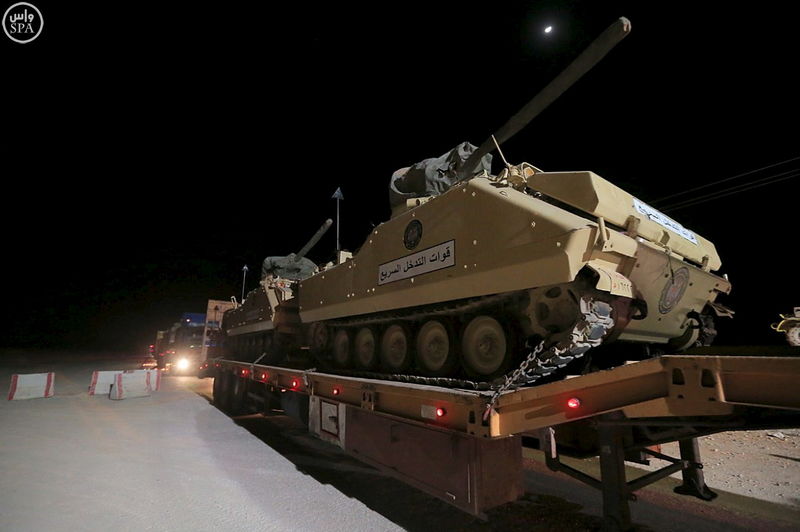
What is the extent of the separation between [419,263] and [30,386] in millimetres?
12571

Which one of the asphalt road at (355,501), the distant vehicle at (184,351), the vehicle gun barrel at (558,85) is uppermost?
the vehicle gun barrel at (558,85)

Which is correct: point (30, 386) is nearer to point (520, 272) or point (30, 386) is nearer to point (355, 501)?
point (355, 501)

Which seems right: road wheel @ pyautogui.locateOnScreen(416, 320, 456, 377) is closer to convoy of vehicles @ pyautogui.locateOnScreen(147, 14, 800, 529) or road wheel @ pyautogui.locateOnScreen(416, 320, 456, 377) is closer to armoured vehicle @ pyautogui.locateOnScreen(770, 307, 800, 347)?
convoy of vehicles @ pyautogui.locateOnScreen(147, 14, 800, 529)

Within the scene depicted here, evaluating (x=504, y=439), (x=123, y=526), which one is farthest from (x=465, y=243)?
(x=123, y=526)

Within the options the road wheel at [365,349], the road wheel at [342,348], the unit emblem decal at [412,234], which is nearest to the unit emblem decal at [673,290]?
the unit emblem decal at [412,234]

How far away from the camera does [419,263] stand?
469 cm

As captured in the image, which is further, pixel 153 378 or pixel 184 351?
pixel 184 351

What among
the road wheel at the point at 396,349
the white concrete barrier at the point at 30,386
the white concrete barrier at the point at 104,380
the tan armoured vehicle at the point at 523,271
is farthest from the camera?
the white concrete barrier at the point at 104,380

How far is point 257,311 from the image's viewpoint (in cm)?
988

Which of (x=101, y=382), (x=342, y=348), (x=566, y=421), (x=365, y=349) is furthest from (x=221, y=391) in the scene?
(x=566, y=421)

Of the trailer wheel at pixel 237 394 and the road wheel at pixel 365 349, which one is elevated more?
the road wheel at pixel 365 349

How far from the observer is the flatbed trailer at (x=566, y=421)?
7.43ft

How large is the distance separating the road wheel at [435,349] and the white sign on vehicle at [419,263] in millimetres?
632

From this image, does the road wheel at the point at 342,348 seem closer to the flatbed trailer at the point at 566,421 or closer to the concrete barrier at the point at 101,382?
the flatbed trailer at the point at 566,421
